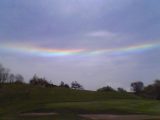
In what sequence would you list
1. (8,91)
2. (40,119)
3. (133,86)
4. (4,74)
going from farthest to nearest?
1. (133,86)
2. (4,74)
3. (8,91)
4. (40,119)

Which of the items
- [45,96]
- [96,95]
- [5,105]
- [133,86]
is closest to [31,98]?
[45,96]

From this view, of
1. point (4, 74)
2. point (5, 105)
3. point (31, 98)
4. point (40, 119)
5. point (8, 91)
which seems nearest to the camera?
point (40, 119)

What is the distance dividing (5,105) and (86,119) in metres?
38.6

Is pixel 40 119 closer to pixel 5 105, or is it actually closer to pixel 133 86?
pixel 5 105

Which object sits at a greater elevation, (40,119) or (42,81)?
(42,81)

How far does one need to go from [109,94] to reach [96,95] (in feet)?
19.1

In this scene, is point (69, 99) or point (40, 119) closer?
point (40, 119)

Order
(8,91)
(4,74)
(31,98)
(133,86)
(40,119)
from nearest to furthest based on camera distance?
(40,119) < (31,98) < (8,91) < (4,74) < (133,86)

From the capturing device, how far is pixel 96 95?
10338 cm

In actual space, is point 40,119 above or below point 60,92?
below

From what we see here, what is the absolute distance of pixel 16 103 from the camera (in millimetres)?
85688

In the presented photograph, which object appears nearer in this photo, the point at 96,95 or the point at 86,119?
the point at 86,119

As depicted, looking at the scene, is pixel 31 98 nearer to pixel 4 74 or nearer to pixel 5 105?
pixel 5 105

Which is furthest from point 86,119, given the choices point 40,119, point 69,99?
point 69,99
